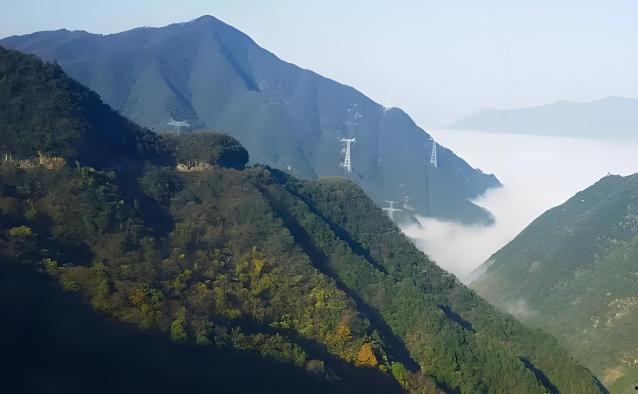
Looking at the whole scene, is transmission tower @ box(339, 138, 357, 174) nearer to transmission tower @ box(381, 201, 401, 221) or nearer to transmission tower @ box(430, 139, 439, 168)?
transmission tower @ box(381, 201, 401, 221)

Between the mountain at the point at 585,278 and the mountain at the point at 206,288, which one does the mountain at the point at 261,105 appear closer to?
the mountain at the point at 585,278

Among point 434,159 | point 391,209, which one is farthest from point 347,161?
point 434,159

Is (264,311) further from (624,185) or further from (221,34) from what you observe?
(221,34)

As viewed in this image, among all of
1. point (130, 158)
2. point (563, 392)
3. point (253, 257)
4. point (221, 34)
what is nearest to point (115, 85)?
point (221, 34)

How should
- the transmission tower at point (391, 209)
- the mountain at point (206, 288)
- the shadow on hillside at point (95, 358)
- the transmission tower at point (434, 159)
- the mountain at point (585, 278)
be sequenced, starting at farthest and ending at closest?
the transmission tower at point (434, 159) → the transmission tower at point (391, 209) → the mountain at point (585, 278) → the mountain at point (206, 288) → the shadow on hillside at point (95, 358)

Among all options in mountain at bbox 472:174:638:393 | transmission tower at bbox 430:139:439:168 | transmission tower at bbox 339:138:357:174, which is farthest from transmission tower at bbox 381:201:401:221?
transmission tower at bbox 430:139:439:168

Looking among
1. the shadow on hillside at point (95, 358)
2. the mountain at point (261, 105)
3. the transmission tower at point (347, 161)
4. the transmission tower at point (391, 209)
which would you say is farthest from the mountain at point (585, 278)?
the shadow on hillside at point (95, 358)
